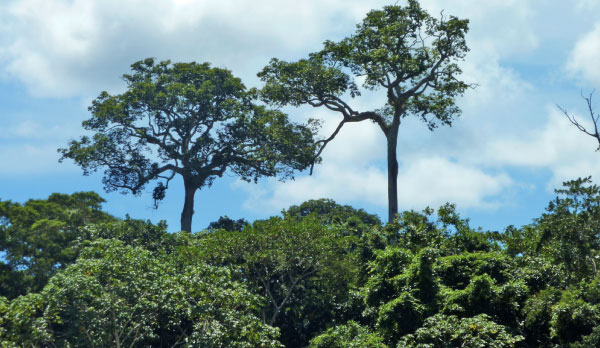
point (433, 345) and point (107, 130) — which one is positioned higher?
point (107, 130)

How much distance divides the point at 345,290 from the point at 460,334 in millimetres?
9114

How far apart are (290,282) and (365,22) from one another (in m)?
13.6

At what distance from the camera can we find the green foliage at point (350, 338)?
22.3 metres

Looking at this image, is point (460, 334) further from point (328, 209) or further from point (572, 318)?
point (328, 209)

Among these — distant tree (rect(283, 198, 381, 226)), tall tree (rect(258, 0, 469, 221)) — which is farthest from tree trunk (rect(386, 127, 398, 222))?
distant tree (rect(283, 198, 381, 226))

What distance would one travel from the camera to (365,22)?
3459 centimetres

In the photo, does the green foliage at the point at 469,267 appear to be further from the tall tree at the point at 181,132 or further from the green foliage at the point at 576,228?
the tall tree at the point at 181,132

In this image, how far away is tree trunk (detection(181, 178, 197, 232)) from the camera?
155 feet

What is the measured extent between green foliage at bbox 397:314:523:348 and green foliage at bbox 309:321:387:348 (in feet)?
4.14

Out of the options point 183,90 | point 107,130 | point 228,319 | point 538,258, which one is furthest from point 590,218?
point 107,130

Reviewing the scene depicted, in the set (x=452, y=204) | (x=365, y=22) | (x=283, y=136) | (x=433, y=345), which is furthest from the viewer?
(x=283, y=136)

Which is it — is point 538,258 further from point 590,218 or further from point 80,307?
point 80,307

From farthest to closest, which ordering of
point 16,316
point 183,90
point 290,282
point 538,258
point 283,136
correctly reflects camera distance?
point 183,90 < point 283,136 < point 290,282 < point 538,258 < point 16,316

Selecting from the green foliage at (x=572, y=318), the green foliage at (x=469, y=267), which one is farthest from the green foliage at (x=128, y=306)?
the green foliage at (x=572, y=318)
